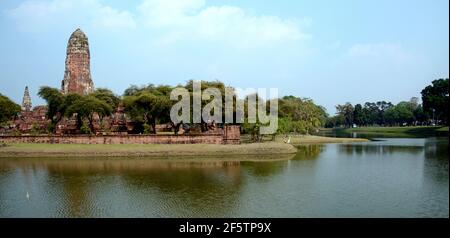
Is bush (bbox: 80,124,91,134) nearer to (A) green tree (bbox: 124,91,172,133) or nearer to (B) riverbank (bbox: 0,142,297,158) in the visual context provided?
(A) green tree (bbox: 124,91,172,133)

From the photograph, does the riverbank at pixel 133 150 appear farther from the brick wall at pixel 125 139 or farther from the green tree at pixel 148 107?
the green tree at pixel 148 107

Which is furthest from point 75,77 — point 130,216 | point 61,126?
point 130,216

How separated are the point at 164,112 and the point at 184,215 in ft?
89.8

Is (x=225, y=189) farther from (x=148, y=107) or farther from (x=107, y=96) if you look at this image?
(x=107, y=96)

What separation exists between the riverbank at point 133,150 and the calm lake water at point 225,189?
4445 millimetres

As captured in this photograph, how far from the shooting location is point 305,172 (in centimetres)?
2461

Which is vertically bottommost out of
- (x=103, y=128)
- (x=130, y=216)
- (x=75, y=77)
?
(x=130, y=216)

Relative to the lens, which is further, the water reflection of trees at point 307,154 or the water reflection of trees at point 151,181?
the water reflection of trees at point 307,154

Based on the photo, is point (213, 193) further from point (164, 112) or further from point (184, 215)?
point (164, 112)

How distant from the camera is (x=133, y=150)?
3409cm

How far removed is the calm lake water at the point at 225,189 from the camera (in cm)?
1527

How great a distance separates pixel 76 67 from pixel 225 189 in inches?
1535

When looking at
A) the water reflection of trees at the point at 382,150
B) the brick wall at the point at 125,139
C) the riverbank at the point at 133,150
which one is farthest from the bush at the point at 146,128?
the water reflection of trees at the point at 382,150

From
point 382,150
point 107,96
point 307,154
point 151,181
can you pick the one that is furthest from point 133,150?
point 382,150
